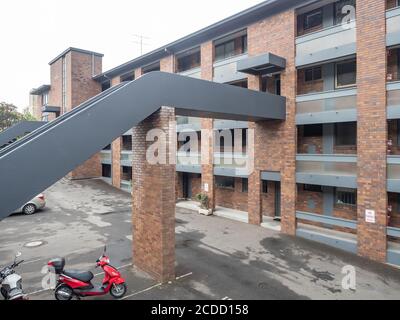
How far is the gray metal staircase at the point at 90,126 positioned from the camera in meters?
5.59

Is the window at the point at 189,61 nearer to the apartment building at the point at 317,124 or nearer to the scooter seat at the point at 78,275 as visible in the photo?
the apartment building at the point at 317,124

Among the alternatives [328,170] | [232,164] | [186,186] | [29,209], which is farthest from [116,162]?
[328,170]

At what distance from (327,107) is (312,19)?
15.9ft

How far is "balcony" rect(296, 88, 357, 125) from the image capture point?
1206 cm

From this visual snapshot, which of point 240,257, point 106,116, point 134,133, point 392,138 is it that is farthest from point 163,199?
point 392,138

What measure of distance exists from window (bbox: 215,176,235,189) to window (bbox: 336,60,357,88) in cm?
871

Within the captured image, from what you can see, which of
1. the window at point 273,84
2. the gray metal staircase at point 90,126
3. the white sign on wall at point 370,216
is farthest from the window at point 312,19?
the white sign on wall at point 370,216

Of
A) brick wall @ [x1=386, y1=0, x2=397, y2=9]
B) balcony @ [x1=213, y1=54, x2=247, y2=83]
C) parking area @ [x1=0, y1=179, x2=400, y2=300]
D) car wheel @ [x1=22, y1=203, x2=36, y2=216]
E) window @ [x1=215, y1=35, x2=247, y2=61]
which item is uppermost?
window @ [x1=215, y1=35, x2=247, y2=61]

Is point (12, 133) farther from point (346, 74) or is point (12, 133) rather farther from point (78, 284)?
point (346, 74)

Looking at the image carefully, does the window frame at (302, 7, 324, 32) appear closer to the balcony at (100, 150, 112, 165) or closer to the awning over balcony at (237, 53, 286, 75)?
the awning over balcony at (237, 53, 286, 75)

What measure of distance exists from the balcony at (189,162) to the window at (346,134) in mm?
8841

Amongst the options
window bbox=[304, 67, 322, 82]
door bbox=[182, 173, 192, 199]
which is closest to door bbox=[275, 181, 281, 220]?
window bbox=[304, 67, 322, 82]

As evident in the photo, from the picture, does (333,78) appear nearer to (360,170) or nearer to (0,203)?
(360,170)

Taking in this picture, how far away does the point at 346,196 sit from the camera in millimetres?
13641
